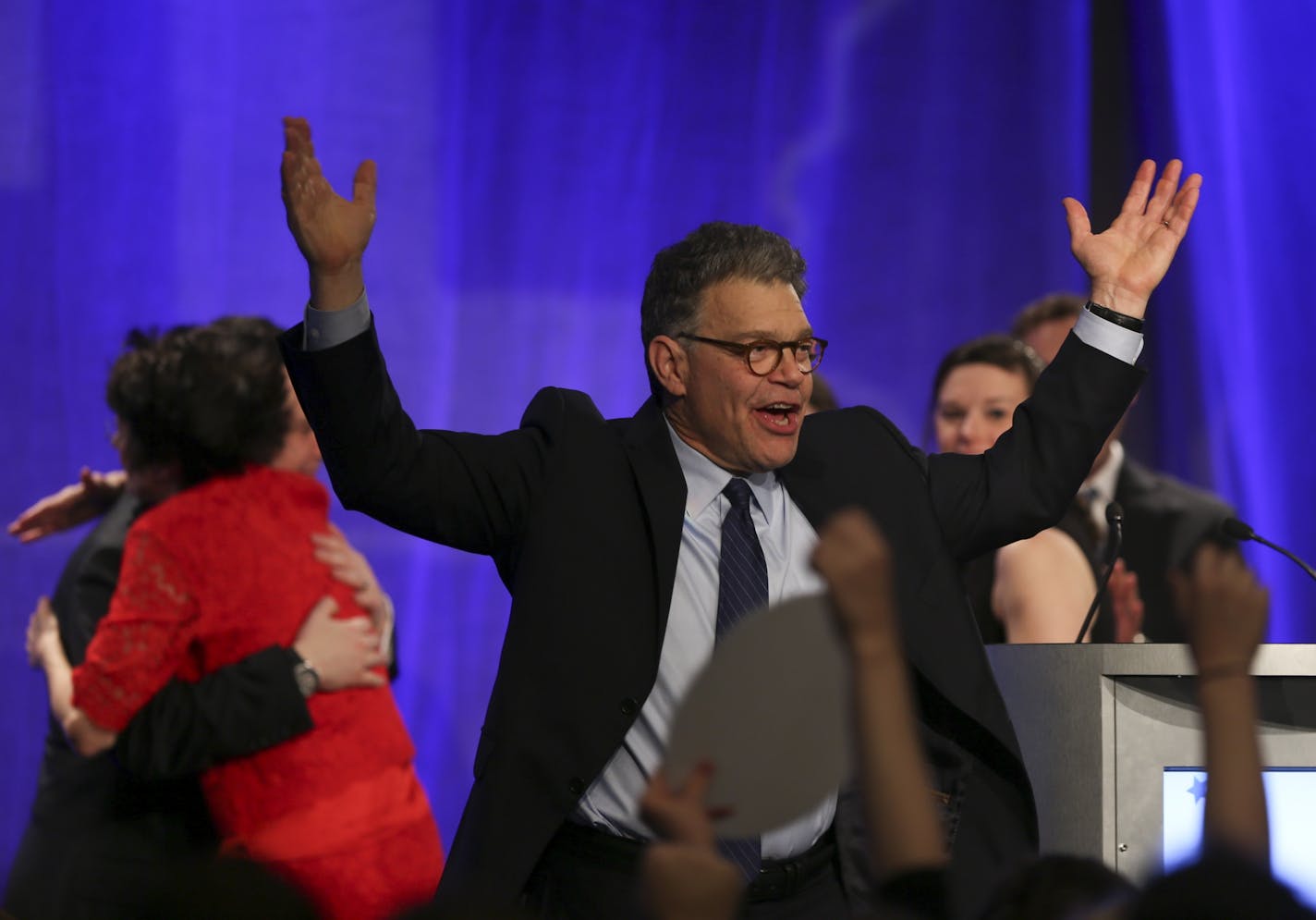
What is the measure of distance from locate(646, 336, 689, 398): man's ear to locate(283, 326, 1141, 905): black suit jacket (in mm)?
49

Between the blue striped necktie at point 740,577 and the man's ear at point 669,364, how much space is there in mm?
213

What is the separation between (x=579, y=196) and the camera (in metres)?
4.27

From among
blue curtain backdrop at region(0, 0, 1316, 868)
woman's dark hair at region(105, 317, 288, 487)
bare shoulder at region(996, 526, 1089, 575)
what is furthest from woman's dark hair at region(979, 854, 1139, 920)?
blue curtain backdrop at region(0, 0, 1316, 868)

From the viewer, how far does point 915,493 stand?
7.23 ft

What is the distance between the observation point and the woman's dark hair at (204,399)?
2611 mm

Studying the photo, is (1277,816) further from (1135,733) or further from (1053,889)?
(1053,889)

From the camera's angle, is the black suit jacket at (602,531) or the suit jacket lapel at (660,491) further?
the suit jacket lapel at (660,491)

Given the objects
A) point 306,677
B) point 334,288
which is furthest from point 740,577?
point 306,677

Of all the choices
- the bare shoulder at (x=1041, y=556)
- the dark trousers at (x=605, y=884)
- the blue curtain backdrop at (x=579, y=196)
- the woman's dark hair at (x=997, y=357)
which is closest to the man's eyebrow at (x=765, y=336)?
the dark trousers at (x=605, y=884)

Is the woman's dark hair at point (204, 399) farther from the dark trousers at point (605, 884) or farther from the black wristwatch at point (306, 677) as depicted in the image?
the dark trousers at point (605, 884)

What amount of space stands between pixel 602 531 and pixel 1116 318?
2.47ft

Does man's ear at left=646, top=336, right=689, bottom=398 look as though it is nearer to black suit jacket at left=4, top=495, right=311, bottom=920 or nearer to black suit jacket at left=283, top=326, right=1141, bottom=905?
black suit jacket at left=283, top=326, right=1141, bottom=905

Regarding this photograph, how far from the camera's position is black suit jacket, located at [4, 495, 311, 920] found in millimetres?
2412

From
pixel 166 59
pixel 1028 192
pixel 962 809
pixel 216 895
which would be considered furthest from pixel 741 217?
pixel 216 895
